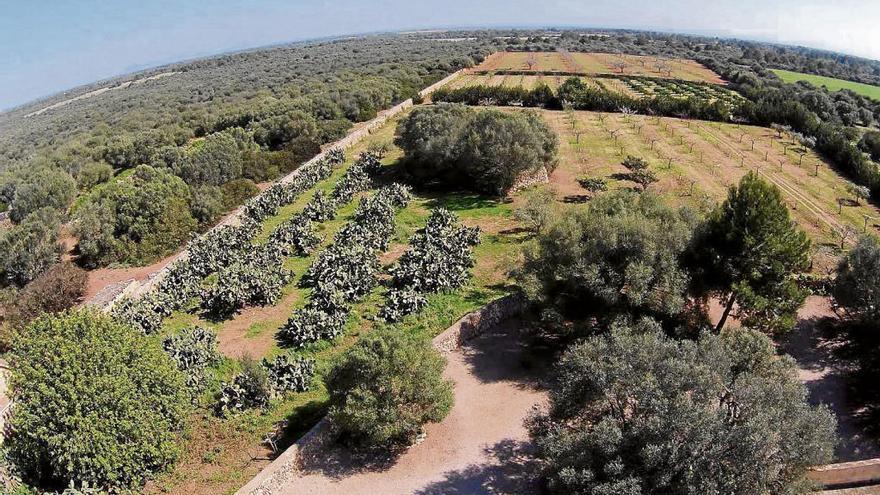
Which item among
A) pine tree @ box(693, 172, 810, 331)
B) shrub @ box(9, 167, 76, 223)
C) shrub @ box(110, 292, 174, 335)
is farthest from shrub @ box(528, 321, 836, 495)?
shrub @ box(9, 167, 76, 223)

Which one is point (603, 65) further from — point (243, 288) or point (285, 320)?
point (285, 320)

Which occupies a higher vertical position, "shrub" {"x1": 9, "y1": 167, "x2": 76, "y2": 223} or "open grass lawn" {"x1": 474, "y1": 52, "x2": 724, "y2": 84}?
"open grass lawn" {"x1": 474, "y1": 52, "x2": 724, "y2": 84}

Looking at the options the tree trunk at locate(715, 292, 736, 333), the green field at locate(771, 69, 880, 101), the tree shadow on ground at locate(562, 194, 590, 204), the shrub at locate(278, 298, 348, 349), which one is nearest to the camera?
the tree trunk at locate(715, 292, 736, 333)

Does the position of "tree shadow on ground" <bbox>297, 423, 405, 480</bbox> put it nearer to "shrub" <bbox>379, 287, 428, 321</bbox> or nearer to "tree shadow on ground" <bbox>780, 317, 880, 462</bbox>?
"shrub" <bbox>379, 287, 428, 321</bbox>

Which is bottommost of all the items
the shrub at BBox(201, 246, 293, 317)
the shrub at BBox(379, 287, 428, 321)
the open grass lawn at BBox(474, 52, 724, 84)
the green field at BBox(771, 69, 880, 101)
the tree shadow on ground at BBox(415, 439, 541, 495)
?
the tree shadow on ground at BBox(415, 439, 541, 495)

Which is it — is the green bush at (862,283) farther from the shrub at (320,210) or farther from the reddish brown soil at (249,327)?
the shrub at (320,210)

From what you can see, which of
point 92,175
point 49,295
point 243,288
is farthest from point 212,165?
point 243,288
